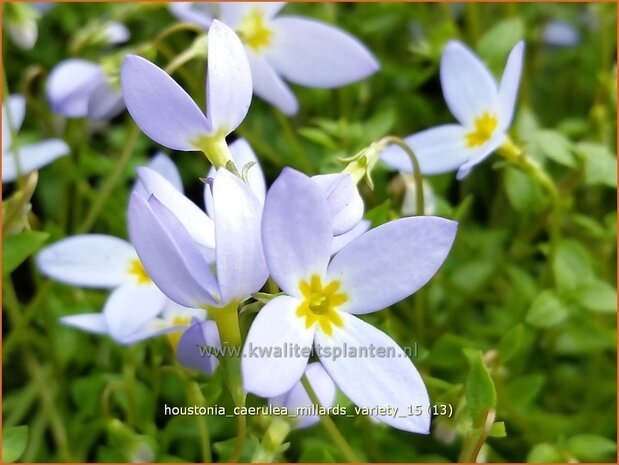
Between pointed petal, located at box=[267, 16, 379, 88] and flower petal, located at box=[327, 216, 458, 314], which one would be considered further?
pointed petal, located at box=[267, 16, 379, 88]

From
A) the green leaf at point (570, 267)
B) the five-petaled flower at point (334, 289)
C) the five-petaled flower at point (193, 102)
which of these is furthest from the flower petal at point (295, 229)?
the green leaf at point (570, 267)

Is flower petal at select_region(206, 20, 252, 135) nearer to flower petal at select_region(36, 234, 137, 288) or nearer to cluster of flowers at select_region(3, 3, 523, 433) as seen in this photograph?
cluster of flowers at select_region(3, 3, 523, 433)

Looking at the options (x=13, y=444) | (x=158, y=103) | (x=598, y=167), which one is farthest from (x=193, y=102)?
(x=598, y=167)

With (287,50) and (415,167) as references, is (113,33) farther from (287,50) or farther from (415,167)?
(415,167)

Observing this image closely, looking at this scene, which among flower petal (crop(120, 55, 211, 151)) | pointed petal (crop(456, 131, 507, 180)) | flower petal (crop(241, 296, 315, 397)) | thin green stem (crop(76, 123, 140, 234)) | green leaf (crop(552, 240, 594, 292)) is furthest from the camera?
thin green stem (crop(76, 123, 140, 234))

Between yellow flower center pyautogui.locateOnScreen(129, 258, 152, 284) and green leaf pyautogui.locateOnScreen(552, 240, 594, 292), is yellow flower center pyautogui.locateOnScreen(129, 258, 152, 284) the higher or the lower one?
the higher one

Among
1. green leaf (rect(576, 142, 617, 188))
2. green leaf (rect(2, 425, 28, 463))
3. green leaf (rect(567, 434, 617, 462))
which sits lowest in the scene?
green leaf (rect(567, 434, 617, 462))

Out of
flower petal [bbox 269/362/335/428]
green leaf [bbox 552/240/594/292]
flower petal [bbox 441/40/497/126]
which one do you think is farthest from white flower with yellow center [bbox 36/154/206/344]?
green leaf [bbox 552/240/594/292]
